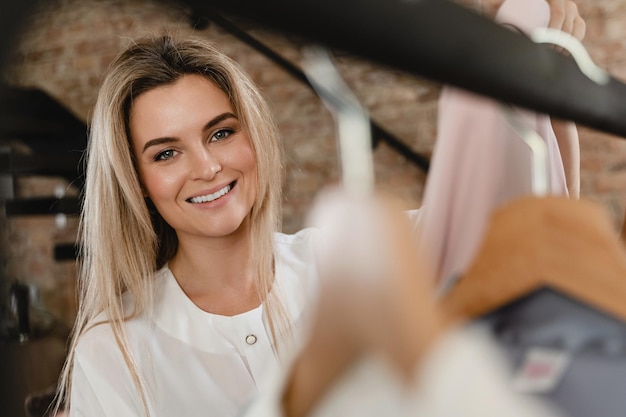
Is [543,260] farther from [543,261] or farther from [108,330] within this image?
[108,330]

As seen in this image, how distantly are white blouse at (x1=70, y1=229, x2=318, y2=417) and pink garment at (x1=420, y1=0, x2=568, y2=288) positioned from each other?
0.77m

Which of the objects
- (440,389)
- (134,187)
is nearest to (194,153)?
(134,187)

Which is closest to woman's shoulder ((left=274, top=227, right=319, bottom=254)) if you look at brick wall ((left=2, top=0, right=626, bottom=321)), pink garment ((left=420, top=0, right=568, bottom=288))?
pink garment ((left=420, top=0, right=568, bottom=288))

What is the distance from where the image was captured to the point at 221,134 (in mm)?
1528

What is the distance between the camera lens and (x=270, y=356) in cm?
144

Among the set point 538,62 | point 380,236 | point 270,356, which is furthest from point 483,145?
point 270,356

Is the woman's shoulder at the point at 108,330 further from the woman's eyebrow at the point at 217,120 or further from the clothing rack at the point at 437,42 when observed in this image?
the clothing rack at the point at 437,42

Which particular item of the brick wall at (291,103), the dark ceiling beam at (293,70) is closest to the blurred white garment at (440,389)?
the brick wall at (291,103)

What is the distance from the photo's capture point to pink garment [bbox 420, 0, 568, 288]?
2.11ft

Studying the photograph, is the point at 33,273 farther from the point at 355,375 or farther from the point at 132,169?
the point at 355,375

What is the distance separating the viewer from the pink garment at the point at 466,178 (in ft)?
2.11

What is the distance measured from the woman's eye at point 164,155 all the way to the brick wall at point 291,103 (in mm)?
1191

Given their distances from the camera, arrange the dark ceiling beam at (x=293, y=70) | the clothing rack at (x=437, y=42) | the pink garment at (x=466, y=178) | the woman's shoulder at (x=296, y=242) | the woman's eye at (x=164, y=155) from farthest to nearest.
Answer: the dark ceiling beam at (x=293, y=70) < the woman's shoulder at (x=296, y=242) < the woman's eye at (x=164, y=155) < the pink garment at (x=466, y=178) < the clothing rack at (x=437, y=42)

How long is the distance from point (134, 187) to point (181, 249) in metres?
0.18
